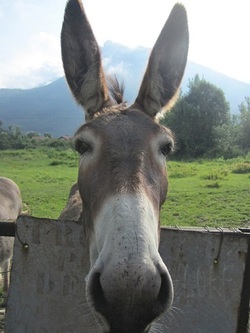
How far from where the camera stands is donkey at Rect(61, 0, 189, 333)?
1.71 meters

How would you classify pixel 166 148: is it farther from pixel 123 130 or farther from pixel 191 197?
pixel 191 197

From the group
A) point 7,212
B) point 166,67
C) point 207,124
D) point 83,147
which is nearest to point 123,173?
point 83,147

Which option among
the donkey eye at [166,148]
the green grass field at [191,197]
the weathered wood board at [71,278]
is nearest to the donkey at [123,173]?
the donkey eye at [166,148]

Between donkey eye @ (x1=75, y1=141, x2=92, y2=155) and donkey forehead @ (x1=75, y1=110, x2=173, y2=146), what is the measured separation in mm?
31

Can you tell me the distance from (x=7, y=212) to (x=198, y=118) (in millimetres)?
43084

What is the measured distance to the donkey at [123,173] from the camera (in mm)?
1710

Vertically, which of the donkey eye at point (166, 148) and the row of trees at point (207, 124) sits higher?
the row of trees at point (207, 124)

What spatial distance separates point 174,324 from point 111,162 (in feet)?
5.68

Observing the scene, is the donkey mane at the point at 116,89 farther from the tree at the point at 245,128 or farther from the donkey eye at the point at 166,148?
the tree at the point at 245,128

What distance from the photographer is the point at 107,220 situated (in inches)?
76.9

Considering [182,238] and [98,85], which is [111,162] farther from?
[182,238]

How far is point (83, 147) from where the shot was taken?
8.70 ft

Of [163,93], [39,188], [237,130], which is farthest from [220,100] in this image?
[163,93]

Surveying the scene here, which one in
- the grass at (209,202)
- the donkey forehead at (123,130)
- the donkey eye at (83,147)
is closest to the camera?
the donkey forehead at (123,130)
